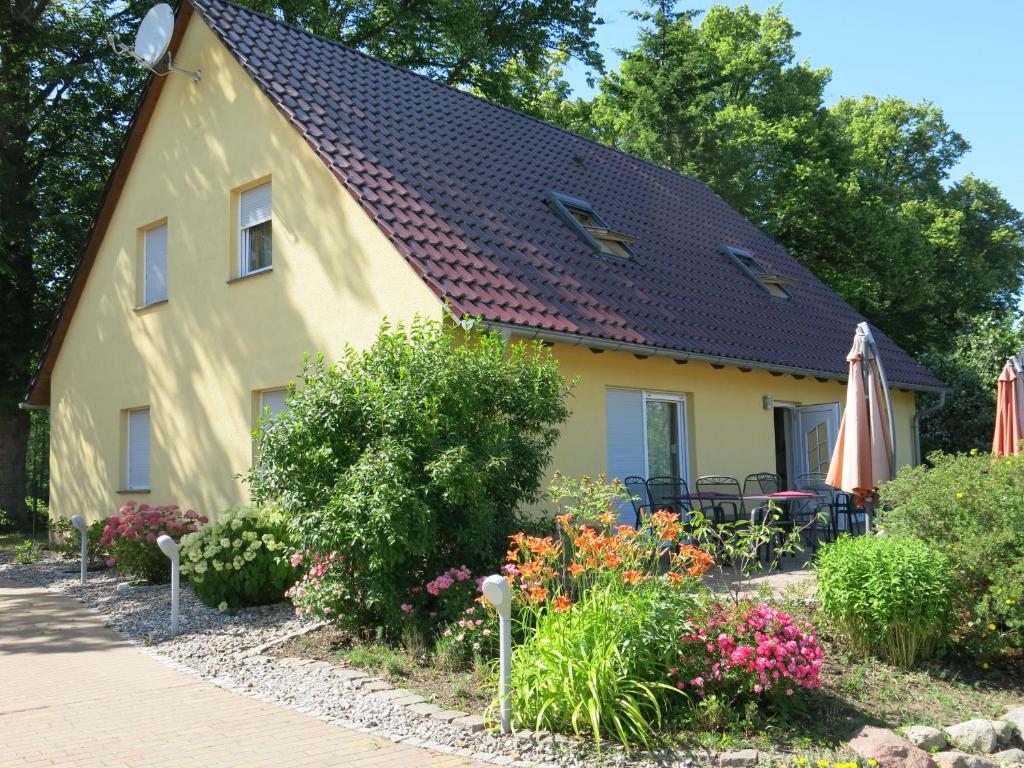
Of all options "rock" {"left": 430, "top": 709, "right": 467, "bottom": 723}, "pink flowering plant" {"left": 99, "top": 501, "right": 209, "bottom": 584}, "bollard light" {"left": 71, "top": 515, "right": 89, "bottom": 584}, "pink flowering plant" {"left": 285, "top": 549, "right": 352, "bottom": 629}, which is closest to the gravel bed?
"rock" {"left": 430, "top": 709, "right": 467, "bottom": 723}

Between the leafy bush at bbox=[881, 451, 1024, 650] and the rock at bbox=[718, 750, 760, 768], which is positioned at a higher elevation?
the leafy bush at bbox=[881, 451, 1024, 650]

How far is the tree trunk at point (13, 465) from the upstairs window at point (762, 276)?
16.2 meters

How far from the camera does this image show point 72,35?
20.5m

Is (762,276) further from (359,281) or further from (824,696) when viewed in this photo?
(824,696)

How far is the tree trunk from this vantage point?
2069 centimetres

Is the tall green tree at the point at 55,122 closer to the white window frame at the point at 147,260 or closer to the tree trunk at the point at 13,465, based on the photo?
the tree trunk at the point at 13,465

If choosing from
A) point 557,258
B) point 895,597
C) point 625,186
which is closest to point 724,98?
point 625,186

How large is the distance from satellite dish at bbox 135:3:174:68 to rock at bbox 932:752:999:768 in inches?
515

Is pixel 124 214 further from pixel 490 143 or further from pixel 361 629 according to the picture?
pixel 361 629

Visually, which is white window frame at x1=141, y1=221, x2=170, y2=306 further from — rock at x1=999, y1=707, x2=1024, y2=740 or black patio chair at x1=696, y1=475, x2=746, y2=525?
rock at x1=999, y1=707, x2=1024, y2=740

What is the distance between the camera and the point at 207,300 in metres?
13.3

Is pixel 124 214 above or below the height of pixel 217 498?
above

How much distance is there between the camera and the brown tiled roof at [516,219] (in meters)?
10.7

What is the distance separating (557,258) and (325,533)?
5.97m
